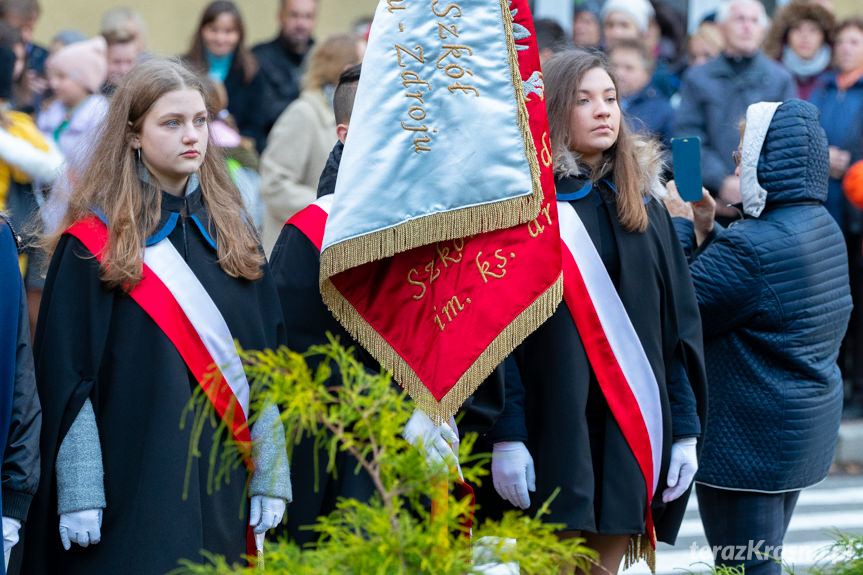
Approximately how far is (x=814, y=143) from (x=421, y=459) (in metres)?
3.00

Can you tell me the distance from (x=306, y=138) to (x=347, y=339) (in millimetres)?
3525

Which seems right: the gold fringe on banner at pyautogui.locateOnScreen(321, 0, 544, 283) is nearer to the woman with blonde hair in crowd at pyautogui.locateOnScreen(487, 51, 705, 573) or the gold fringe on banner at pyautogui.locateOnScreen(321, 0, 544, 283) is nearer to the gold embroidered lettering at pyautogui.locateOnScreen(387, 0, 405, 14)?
the gold embroidered lettering at pyautogui.locateOnScreen(387, 0, 405, 14)

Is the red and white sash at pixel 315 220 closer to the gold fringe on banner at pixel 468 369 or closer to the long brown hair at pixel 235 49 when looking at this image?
the gold fringe on banner at pixel 468 369

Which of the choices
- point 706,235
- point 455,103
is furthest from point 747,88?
point 455,103

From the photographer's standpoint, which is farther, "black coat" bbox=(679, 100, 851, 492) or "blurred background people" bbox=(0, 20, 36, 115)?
"blurred background people" bbox=(0, 20, 36, 115)

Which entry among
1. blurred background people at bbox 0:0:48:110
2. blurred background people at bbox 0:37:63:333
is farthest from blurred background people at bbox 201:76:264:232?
blurred background people at bbox 0:0:48:110

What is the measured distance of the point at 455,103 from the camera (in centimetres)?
366

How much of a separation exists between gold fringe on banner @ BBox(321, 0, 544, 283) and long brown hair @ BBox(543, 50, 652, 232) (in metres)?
0.54

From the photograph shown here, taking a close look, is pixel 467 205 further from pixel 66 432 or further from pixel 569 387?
pixel 66 432

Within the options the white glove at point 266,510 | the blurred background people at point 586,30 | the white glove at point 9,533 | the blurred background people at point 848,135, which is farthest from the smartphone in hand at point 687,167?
the blurred background people at point 586,30

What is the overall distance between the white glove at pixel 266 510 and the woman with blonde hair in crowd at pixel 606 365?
2.41ft

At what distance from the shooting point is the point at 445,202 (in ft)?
11.9

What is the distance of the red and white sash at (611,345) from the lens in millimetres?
4121

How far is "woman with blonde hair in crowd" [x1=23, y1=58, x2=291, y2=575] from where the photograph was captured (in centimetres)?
353
